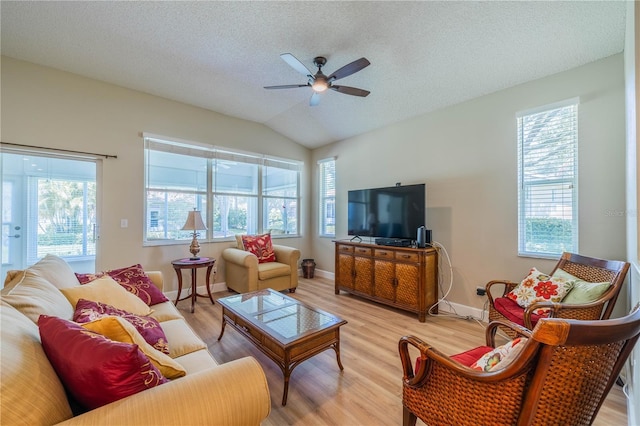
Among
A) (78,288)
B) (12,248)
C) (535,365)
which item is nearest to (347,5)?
(535,365)

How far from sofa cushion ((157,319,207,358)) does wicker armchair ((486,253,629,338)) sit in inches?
79.9

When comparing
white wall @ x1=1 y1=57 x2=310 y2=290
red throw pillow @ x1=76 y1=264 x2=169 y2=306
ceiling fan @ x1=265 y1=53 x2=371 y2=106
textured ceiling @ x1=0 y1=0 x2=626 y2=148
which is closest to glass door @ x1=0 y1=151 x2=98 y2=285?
white wall @ x1=1 y1=57 x2=310 y2=290

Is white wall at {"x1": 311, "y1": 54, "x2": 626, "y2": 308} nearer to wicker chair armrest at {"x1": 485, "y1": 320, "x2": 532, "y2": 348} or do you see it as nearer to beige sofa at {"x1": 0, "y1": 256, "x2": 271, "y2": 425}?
wicker chair armrest at {"x1": 485, "y1": 320, "x2": 532, "y2": 348}

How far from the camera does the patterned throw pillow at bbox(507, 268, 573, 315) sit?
87.5 inches

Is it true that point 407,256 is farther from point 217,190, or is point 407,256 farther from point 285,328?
point 217,190

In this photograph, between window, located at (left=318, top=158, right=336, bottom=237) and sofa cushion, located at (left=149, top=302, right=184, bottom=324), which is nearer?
sofa cushion, located at (left=149, top=302, right=184, bottom=324)

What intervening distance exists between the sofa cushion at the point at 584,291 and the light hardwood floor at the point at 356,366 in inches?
25.7

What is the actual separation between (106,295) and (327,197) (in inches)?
154

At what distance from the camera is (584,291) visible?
6.91 ft

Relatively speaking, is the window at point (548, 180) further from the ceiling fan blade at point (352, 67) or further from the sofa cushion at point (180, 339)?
the sofa cushion at point (180, 339)

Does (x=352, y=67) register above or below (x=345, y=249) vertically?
above

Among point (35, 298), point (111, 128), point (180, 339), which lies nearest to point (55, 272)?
point (35, 298)

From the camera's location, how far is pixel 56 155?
10.2 ft

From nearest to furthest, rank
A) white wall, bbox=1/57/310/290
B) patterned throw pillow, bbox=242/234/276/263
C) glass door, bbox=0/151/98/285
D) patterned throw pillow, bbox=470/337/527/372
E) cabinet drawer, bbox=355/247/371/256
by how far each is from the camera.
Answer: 1. patterned throw pillow, bbox=470/337/527/372
2. white wall, bbox=1/57/310/290
3. glass door, bbox=0/151/98/285
4. cabinet drawer, bbox=355/247/371/256
5. patterned throw pillow, bbox=242/234/276/263
